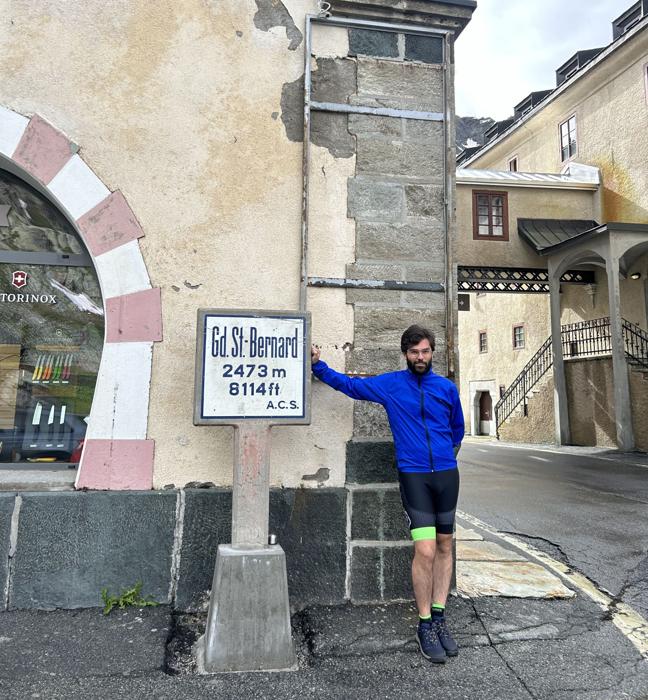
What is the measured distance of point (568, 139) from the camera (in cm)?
2023

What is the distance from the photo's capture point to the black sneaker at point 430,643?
2.86 meters

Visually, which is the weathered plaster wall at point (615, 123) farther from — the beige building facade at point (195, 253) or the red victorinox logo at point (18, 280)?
the red victorinox logo at point (18, 280)

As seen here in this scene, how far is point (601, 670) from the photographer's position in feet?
9.16

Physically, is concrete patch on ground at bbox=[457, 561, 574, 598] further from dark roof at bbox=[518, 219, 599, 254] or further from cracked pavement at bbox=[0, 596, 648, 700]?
dark roof at bbox=[518, 219, 599, 254]

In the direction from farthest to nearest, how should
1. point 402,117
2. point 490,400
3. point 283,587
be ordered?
1. point 490,400
2. point 402,117
3. point 283,587

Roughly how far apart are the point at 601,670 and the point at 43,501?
3164 mm

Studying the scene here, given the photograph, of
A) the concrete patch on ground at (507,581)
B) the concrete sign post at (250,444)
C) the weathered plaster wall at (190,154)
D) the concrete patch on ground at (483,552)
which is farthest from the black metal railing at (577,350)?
the concrete sign post at (250,444)

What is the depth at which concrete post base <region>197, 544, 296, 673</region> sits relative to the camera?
2805mm

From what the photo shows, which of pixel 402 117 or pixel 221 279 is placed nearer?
pixel 221 279

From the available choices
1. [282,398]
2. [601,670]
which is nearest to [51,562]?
[282,398]

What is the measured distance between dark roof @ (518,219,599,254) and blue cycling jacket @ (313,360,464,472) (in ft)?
51.1

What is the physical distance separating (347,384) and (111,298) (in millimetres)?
1579

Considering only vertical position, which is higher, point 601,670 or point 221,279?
point 221,279

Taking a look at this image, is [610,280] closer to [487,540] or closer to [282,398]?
[487,540]
